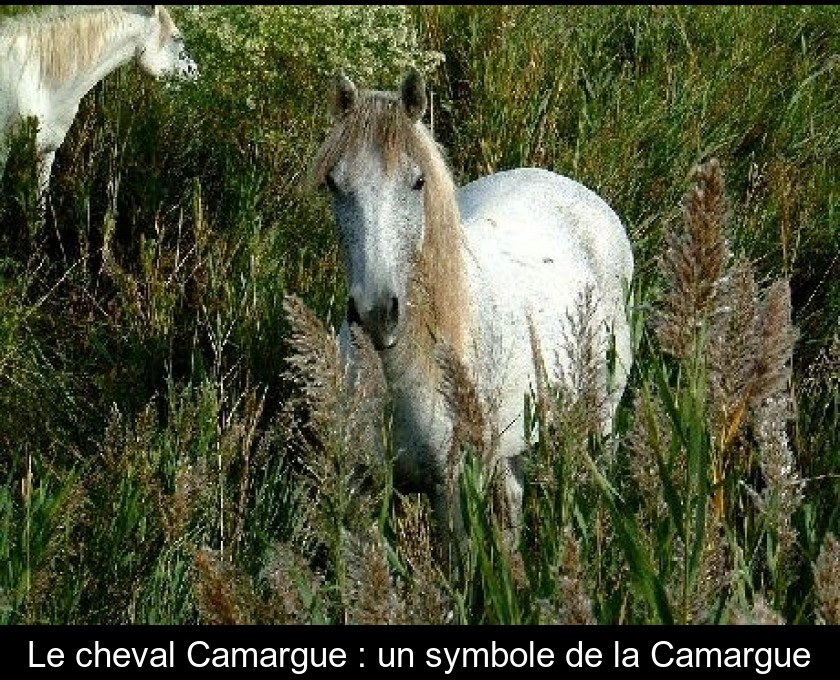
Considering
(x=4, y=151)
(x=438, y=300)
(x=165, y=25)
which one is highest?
(x=165, y=25)

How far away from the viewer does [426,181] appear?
8.96 ft

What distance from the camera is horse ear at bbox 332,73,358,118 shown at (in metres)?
2.79

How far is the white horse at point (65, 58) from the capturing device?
527 centimetres

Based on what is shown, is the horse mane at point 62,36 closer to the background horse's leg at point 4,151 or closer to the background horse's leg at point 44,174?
the background horse's leg at point 4,151

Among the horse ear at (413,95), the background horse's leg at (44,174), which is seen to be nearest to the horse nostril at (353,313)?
the horse ear at (413,95)

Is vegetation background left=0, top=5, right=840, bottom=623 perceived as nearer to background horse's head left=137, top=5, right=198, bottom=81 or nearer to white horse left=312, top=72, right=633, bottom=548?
background horse's head left=137, top=5, right=198, bottom=81

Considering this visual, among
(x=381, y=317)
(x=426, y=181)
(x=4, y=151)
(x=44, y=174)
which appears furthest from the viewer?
(x=4, y=151)

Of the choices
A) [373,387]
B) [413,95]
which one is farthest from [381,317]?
[373,387]

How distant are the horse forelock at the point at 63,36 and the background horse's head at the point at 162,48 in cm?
19

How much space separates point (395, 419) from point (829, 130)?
292 cm

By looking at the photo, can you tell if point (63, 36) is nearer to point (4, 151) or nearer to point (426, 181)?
point (4, 151)

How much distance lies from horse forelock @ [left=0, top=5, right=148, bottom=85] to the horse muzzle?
11.3 ft

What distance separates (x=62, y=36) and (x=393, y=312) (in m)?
3.75
